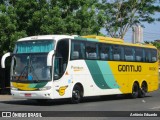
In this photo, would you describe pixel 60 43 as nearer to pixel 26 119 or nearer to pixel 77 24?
pixel 26 119

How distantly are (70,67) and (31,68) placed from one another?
6.44 feet

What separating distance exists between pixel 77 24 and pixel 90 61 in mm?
9111

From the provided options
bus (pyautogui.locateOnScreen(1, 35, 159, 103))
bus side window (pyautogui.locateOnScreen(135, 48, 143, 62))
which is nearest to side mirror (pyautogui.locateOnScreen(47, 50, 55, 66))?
bus (pyautogui.locateOnScreen(1, 35, 159, 103))

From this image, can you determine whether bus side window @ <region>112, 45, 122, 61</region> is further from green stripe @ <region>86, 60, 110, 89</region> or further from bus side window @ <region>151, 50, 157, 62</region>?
bus side window @ <region>151, 50, 157, 62</region>

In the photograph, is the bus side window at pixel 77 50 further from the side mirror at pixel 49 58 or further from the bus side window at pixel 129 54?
the bus side window at pixel 129 54

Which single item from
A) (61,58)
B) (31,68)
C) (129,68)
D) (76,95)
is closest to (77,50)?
(61,58)

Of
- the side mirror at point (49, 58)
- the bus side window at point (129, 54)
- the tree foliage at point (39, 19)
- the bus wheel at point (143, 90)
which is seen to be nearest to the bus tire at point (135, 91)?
the bus wheel at point (143, 90)

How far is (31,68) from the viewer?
2211 centimetres

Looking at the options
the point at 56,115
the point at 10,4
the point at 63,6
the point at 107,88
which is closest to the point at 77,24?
the point at 63,6

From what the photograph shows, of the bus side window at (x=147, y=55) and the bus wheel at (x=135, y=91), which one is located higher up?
the bus side window at (x=147, y=55)

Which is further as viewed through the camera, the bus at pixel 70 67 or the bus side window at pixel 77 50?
the bus side window at pixel 77 50

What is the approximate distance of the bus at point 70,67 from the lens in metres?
22.0

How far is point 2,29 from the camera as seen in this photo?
32125 millimetres

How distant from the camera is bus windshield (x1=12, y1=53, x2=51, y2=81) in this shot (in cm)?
2195
